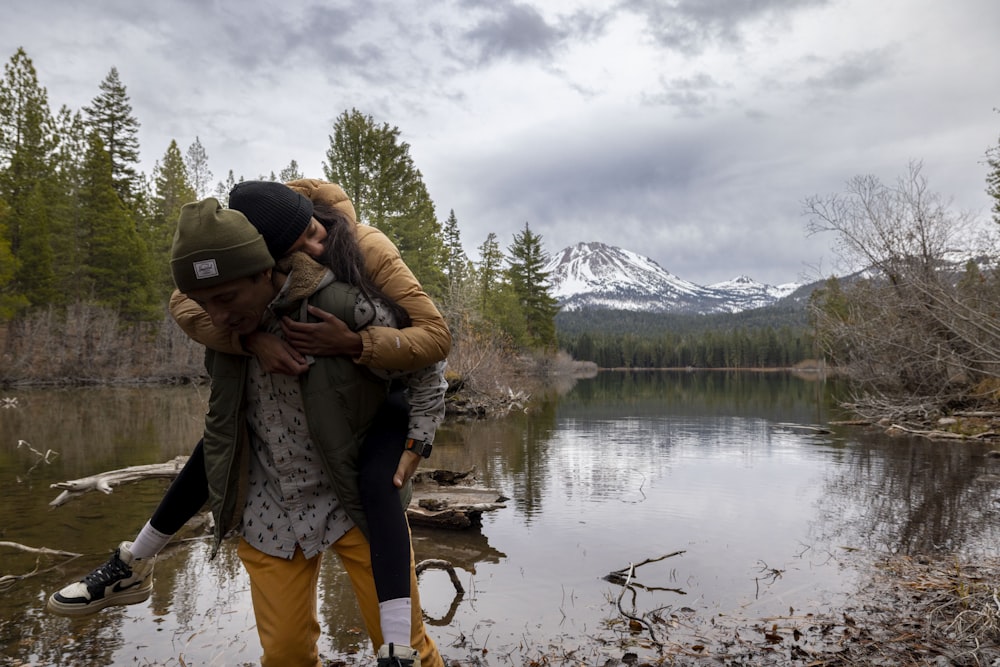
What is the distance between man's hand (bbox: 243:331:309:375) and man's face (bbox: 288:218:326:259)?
307mm

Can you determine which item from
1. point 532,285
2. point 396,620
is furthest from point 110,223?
point 396,620

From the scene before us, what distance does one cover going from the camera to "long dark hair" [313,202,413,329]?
2.29m

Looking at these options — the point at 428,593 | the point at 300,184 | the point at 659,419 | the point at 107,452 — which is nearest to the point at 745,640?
the point at 428,593

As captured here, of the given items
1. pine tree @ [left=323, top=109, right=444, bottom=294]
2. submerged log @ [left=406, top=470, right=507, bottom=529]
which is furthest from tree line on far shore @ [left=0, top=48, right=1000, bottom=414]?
submerged log @ [left=406, top=470, right=507, bottom=529]

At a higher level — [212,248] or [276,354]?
[212,248]

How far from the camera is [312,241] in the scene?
232cm

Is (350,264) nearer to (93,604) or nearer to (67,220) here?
(93,604)

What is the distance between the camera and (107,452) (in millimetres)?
12211

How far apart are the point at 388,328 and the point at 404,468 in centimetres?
48

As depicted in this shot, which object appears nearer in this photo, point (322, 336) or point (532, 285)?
point (322, 336)

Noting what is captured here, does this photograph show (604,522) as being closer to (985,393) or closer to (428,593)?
(428,593)

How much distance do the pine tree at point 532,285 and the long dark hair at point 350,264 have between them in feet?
178

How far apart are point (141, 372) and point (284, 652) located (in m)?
39.5

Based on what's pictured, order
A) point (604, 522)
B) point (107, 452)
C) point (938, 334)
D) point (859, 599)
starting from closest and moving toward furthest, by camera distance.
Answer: point (859, 599), point (604, 522), point (107, 452), point (938, 334)
